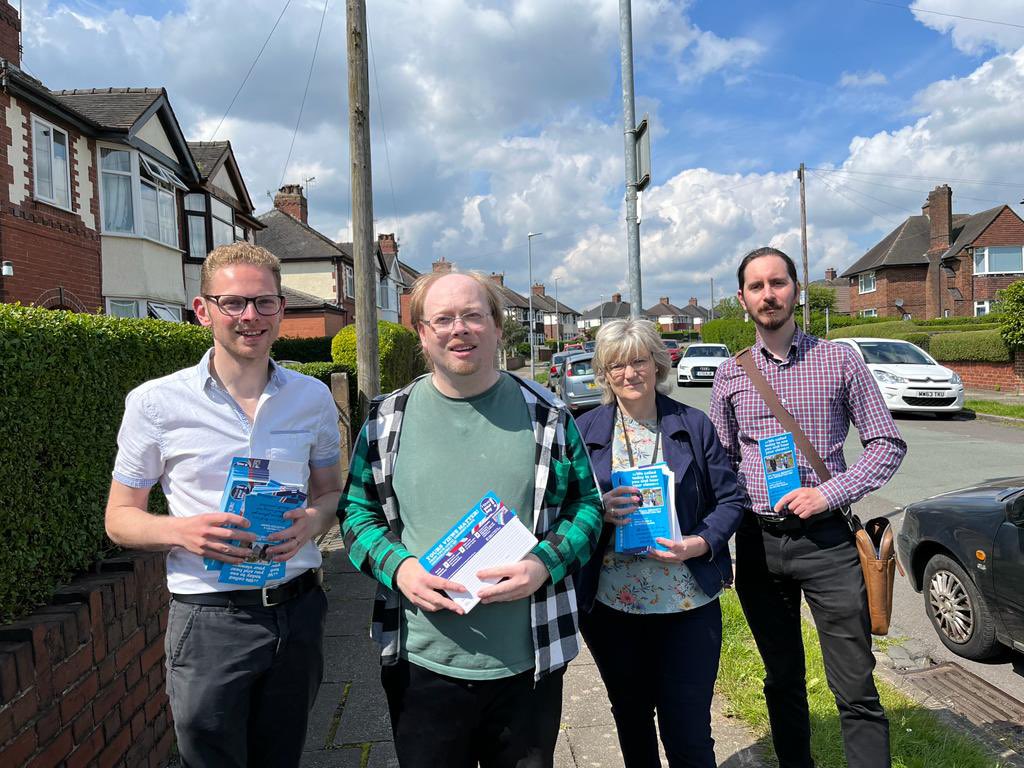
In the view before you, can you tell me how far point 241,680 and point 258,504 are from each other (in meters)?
0.51

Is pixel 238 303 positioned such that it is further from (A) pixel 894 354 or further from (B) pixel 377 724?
(A) pixel 894 354

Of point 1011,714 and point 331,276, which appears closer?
point 1011,714

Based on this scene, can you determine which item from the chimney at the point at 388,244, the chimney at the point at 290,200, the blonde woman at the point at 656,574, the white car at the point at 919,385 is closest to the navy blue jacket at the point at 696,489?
the blonde woman at the point at 656,574

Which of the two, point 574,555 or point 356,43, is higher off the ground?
point 356,43

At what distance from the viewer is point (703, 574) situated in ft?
8.27

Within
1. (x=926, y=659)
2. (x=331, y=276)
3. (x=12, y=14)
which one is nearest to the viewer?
(x=926, y=659)

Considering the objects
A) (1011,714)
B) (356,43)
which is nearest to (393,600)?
(1011,714)

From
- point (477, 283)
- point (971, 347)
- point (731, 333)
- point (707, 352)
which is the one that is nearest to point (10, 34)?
point (477, 283)

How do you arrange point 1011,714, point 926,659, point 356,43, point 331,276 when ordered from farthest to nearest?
point 331,276 < point 356,43 < point 926,659 < point 1011,714

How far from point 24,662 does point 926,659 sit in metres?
4.67

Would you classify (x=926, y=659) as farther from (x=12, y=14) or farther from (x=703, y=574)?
(x=12, y=14)

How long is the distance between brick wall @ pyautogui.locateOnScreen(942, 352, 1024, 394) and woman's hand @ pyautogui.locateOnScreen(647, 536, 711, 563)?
68.2 feet

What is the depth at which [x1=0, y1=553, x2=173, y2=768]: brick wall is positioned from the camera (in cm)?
219

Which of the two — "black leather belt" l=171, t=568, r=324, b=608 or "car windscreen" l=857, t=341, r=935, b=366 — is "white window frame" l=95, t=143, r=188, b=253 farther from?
"black leather belt" l=171, t=568, r=324, b=608
